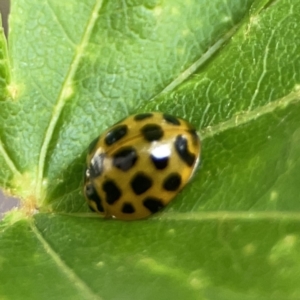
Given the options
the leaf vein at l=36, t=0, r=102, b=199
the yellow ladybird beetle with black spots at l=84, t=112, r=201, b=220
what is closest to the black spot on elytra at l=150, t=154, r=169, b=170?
the yellow ladybird beetle with black spots at l=84, t=112, r=201, b=220

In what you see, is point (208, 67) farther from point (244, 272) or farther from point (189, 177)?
point (244, 272)

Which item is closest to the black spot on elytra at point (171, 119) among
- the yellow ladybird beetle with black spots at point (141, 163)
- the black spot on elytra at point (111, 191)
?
the yellow ladybird beetle with black spots at point (141, 163)

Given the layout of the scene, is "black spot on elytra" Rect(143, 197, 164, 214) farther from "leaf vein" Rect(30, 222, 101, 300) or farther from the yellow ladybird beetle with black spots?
"leaf vein" Rect(30, 222, 101, 300)

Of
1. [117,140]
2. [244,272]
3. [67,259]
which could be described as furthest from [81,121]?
[244,272]

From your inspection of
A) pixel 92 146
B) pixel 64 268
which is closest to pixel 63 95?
pixel 92 146

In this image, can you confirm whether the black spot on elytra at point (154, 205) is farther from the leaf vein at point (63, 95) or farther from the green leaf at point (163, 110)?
the leaf vein at point (63, 95)

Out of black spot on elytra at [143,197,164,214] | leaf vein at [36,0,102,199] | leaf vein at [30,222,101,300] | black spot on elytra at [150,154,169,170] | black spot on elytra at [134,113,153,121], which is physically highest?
leaf vein at [36,0,102,199]

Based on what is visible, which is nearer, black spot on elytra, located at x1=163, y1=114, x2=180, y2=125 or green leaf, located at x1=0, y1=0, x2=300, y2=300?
green leaf, located at x1=0, y1=0, x2=300, y2=300
